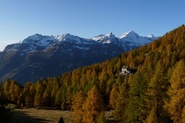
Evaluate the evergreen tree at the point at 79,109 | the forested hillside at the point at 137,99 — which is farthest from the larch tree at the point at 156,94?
the evergreen tree at the point at 79,109

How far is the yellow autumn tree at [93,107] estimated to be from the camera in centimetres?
7150

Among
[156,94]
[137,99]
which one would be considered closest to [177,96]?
[156,94]

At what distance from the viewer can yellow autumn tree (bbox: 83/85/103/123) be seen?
235 ft

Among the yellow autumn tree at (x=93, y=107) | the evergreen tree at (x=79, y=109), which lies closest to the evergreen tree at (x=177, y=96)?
the yellow autumn tree at (x=93, y=107)

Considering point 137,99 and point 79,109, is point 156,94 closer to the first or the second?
point 137,99

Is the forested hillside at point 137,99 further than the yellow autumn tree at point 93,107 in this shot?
No

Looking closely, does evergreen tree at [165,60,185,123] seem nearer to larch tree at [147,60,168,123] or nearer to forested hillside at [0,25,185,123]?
forested hillside at [0,25,185,123]

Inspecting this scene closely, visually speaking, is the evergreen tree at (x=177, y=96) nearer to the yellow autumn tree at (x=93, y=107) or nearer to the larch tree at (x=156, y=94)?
the larch tree at (x=156, y=94)

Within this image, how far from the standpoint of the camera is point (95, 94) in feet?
237

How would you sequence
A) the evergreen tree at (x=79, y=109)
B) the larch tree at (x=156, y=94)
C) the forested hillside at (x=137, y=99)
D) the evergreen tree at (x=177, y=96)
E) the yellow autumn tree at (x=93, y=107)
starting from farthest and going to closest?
the evergreen tree at (x=79, y=109) < the yellow autumn tree at (x=93, y=107) < the larch tree at (x=156, y=94) < the forested hillside at (x=137, y=99) < the evergreen tree at (x=177, y=96)

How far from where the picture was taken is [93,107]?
2825 inches

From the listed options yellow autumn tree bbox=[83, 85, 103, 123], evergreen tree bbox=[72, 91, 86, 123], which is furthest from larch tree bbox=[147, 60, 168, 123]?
evergreen tree bbox=[72, 91, 86, 123]

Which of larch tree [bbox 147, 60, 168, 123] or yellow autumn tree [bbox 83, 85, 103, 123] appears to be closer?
larch tree [bbox 147, 60, 168, 123]

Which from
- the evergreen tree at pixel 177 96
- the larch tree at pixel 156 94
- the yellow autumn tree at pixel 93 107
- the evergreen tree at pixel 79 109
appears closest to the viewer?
the evergreen tree at pixel 177 96
